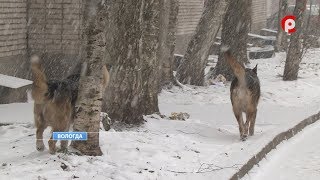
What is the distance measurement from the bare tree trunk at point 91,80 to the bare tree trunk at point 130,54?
2.57 m

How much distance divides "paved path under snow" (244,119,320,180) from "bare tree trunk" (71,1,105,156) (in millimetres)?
2261

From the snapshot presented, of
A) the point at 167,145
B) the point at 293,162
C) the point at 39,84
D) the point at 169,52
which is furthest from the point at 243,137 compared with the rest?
the point at 169,52

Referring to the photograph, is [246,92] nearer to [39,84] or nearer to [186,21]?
[39,84]

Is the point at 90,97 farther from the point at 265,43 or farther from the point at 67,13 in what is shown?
the point at 265,43

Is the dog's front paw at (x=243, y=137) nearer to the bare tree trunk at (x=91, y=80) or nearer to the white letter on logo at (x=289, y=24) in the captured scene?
the bare tree trunk at (x=91, y=80)

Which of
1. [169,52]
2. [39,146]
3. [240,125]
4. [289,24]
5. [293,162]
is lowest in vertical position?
[293,162]

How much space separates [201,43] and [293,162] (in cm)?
757

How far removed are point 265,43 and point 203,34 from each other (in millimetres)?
17054

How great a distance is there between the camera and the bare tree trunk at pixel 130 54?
342 inches

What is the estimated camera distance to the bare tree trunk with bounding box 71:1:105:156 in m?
6.04

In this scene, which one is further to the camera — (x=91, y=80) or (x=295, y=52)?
(x=295, y=52)

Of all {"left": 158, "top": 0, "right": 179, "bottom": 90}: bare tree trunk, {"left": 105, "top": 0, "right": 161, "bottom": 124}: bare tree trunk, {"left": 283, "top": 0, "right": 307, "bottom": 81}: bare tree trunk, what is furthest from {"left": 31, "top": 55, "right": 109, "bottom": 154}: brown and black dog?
{"left": 283, "top": 0, "right": 307, "bottom": 81}: bare tree trunk

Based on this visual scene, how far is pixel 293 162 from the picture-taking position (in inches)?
317

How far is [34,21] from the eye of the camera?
15141 mm
